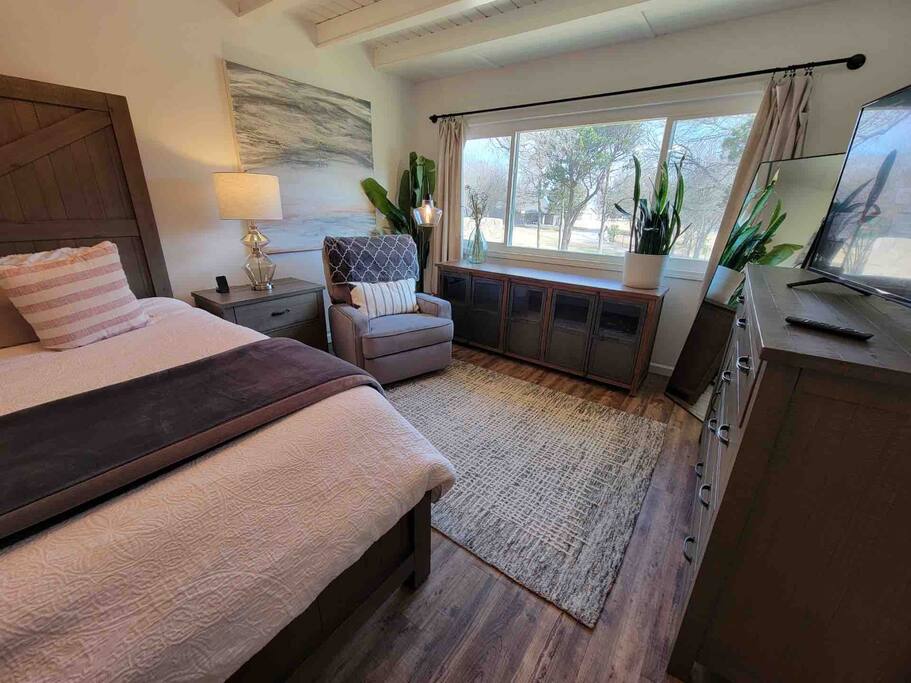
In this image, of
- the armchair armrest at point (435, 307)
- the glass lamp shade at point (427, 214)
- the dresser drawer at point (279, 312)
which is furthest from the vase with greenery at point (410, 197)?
the dresser drawer at point (279, 312)

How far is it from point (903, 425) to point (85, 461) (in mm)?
1672

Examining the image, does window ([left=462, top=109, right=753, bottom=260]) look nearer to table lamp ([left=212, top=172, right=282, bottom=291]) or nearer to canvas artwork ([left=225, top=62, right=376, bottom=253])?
canvas artwork ([left=225, top=62, right=376, bottom=253])

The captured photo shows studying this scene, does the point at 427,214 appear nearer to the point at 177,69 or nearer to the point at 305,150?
the point at 305,150

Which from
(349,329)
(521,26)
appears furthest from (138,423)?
(521,26)

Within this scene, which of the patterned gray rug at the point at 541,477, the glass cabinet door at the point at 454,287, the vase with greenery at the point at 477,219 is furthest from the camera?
the vase with greenery at the point at 477,219

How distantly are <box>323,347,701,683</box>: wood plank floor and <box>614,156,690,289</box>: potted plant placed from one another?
164cm

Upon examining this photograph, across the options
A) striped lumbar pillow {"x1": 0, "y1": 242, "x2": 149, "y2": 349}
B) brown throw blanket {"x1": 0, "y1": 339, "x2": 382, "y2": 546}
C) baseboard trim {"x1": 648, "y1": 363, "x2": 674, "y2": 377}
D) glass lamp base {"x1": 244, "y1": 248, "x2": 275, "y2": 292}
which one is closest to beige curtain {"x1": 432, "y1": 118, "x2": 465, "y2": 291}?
glass lamp base {"x1": 244, "y1": 248, "x2": 275, "y2": 292}

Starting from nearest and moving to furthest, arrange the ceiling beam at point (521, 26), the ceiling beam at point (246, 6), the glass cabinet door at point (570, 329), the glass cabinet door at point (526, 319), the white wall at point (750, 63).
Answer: the white wall at point (750, 63) → the ceiling beam at point (521, 26) → the ceiling beam at point (246, 6) → the glass cabinet door at point (570, 329) → the glass cabinet door at point (526, 319)

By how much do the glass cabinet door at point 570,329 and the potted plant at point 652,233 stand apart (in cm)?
36

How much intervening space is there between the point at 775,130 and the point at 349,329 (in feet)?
9.53

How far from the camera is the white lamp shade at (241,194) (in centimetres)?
225

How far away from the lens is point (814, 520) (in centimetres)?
82

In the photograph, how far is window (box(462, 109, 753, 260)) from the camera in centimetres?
254

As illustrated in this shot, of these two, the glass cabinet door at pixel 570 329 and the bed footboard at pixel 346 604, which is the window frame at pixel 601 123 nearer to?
the glass cabinet door at pixel 570 329
